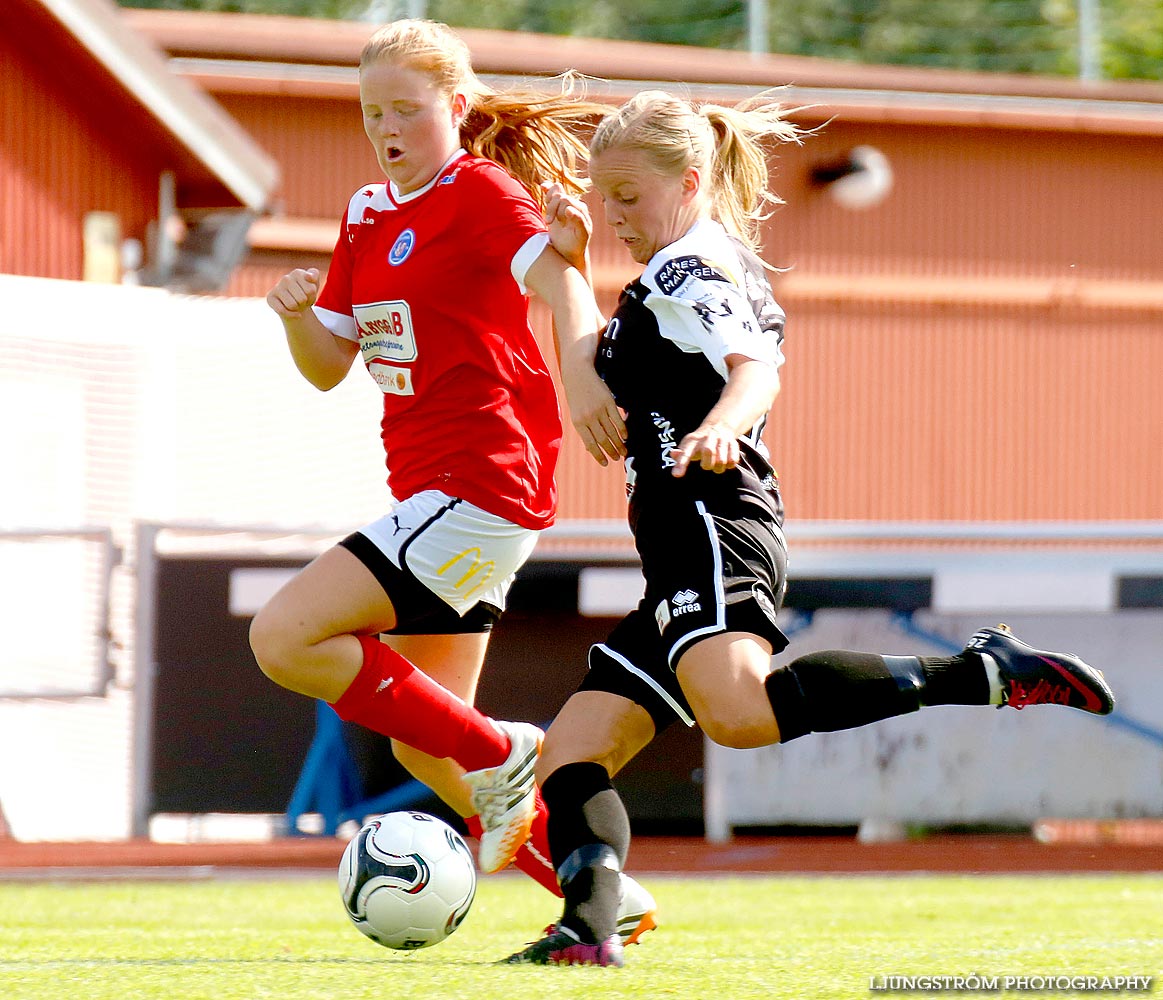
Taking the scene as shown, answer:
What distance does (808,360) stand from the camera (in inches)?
746

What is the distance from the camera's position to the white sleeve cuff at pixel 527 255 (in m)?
4.38

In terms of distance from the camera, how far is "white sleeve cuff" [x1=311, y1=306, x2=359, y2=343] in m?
4.71

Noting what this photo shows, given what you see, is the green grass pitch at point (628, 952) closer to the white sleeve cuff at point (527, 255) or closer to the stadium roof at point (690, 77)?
the white sleeve cuff at point (527, 255)

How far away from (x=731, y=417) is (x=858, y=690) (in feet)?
2.31

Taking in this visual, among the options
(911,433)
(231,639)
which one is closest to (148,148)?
(231,639)

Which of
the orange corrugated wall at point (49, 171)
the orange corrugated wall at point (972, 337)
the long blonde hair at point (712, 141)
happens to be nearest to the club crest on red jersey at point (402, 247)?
the long blonde hair at point (712, 141)

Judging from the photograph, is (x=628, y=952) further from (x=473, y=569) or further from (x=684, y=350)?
(x=684, y=350)

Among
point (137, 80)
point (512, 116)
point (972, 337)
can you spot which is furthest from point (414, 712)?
point (972, 337)

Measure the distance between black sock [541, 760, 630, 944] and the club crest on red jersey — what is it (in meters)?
1.32

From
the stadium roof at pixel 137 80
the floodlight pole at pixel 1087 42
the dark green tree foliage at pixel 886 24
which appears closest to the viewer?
the stadium roof at pixel 137 80

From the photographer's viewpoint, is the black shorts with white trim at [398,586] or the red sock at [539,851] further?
the red sock at [539,851]

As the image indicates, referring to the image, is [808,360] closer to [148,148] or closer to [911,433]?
[911,433]

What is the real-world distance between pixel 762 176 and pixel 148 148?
11.1 meters

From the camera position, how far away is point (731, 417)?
12.3 ft
